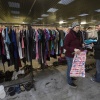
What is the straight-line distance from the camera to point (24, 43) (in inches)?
93.3

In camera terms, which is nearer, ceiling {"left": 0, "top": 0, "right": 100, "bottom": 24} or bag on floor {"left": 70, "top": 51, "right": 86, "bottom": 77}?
bag on floor {"left": 70, "top": 51, "right": 86, "bottom": 77}

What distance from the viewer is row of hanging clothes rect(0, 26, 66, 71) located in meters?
2.20

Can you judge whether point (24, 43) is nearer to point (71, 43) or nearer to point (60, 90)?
point (71, 43)

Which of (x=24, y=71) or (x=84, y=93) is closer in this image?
(x=84, y=93)

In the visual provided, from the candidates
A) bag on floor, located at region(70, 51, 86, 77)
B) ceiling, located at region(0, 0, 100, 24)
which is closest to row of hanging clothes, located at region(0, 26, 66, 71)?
bag on floor, located at region(70, 51, 86, 77)

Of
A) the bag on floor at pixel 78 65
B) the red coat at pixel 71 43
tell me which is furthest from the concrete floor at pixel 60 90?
the red coat at pixel 71 43

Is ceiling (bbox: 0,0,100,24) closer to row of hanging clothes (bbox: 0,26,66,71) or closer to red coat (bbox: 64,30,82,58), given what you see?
row of hanging clothes (bbox: 0,26,66,71)

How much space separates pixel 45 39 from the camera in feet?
8.63

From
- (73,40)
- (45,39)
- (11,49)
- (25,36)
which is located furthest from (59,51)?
(11,49)

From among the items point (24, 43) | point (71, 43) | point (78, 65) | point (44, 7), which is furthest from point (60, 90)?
point (44, 7)

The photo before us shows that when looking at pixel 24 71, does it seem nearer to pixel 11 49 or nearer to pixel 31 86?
pixel 31 86

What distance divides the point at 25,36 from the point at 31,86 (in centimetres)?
116

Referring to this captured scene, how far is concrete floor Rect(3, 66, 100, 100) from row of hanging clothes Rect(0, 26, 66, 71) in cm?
63

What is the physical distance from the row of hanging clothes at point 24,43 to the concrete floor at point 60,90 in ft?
2.06
